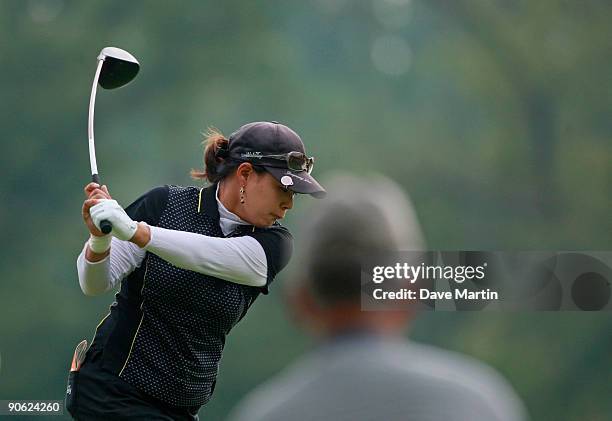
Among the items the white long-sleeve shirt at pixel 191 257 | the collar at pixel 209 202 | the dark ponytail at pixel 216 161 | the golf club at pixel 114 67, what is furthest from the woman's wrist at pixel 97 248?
the golf club at pixel 114 67

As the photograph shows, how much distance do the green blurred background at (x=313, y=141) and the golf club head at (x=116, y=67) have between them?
4800 mm

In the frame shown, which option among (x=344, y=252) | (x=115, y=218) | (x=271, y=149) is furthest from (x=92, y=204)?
(x=344, y=252)

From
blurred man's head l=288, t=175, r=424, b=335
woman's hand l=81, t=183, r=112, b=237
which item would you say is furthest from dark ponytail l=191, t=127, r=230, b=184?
blurred man's head l=288, t=175, r=424, b=335

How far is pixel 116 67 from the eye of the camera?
12.1ft

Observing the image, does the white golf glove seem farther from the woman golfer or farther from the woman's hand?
the woman golfer

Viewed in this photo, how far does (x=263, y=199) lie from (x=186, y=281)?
0.99 ft

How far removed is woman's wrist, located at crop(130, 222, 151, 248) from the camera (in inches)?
111

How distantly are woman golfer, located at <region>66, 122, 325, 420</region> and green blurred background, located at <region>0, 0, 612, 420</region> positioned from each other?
17.4ft

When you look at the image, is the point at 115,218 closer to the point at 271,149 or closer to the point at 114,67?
the point at 271,149

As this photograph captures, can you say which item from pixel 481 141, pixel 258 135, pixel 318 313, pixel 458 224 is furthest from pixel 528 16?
pixel 318 313

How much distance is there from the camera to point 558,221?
9469 mm

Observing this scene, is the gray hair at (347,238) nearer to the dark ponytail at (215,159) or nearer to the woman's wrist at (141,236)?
the woman's wrist at (141,236)

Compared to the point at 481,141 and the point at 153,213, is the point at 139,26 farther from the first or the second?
the point at 153,213

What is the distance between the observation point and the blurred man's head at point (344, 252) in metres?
1.43
